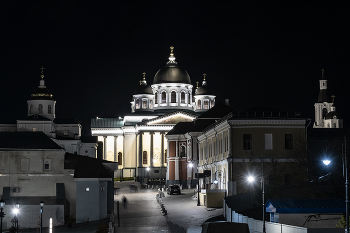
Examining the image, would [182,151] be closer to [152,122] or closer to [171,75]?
[152,122]

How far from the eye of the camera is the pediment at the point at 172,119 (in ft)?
381

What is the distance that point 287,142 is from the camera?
5759 centimetres

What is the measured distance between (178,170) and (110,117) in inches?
1674

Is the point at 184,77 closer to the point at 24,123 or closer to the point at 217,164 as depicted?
the point at 24,123

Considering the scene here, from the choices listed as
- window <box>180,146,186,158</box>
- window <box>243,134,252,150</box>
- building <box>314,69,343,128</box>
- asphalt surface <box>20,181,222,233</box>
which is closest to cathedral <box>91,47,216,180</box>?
window <box>180,146,186,158</box>

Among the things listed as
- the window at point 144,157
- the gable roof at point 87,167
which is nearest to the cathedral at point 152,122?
the window at point 144,157

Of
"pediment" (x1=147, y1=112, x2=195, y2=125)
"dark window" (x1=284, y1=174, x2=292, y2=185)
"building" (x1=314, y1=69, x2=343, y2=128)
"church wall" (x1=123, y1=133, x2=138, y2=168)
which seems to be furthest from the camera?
"building" (x1=314, y1=69, x2=343, y2=128)

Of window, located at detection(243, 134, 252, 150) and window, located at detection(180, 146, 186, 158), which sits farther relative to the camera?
window, located at detection(180, 146, 186, 158)

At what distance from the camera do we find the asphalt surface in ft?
141

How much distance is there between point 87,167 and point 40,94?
161ft

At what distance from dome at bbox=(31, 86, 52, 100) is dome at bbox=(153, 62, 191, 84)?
24.2 meters

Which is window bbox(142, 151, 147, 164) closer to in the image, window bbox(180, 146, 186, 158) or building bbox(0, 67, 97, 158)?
building bbox(0, 67, 97, 158)

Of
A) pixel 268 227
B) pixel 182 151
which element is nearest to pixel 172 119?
pixel 182 151

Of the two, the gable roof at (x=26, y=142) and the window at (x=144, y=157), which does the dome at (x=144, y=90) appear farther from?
the gable roof at (x=26, y=142)
